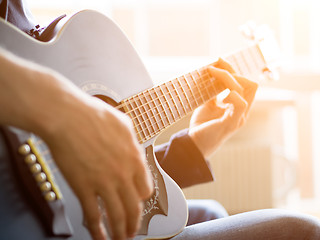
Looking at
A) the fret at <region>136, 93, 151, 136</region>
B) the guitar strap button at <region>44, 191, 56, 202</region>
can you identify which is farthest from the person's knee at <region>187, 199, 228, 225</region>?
the guitar strap button at <region>44, 191, 56, 202</region>

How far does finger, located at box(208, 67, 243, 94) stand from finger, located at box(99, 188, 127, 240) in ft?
1.63

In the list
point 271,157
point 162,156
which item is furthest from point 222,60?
point 271,157

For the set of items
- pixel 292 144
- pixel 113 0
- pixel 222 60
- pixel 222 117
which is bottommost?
pixel 292 144

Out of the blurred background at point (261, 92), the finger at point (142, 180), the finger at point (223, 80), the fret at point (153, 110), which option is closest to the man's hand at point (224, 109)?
the finger at point (223, 80)

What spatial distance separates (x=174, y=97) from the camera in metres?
0.75

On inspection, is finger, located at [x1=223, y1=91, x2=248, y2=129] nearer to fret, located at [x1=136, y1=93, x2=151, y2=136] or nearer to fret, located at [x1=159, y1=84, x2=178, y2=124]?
fret, located at [x1=159, y1=84, x2=178, y2=124]

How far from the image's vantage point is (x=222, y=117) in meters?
0.93

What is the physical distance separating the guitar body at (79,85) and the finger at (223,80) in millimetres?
208

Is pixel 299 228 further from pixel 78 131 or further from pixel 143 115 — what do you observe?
pixel 78 131

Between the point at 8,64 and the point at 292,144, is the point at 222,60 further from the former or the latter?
the point at 292,144

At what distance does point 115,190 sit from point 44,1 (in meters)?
2.90

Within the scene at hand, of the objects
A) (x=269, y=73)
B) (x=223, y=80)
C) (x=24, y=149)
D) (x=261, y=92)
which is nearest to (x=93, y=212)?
(x=24, y=149)

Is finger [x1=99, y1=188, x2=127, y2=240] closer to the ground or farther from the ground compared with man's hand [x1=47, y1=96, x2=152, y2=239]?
closer to the ground

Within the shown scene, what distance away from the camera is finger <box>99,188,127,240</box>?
0.41m
